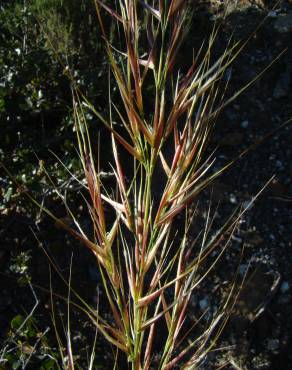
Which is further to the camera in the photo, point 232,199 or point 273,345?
point 232,199

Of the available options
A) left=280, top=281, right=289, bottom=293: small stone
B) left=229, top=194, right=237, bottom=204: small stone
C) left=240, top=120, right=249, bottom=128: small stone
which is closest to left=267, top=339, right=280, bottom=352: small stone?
left=280, top=281, right=289, bottom=293: small stone

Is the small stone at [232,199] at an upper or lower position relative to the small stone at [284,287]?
upper

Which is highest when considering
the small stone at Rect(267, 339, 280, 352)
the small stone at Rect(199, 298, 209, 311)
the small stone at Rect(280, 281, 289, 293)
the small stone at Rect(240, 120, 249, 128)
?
the small stone at Rect(240, 120, 249, 128)

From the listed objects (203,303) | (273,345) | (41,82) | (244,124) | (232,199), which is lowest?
(273,345)

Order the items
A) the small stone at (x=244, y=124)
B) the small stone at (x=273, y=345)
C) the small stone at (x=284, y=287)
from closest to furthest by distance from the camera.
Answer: the small stone at (x=273, y=345), the small stone at (x=284, y=287), the small stone at (x=244, y=124)

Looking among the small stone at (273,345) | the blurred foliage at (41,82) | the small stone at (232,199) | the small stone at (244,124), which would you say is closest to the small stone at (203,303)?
the small stone at (273,345)

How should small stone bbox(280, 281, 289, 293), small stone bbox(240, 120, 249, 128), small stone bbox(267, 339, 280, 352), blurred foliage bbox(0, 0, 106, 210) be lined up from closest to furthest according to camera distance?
small stone bbox(267, 339, 280, 352), small stone bbox(280, 281, 289, 293), blurred foliage bbox(0, 0, 106, 210), small stone bbox(240, 120, 249, 128)

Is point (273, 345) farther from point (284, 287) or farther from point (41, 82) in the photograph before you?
point (41, 82)

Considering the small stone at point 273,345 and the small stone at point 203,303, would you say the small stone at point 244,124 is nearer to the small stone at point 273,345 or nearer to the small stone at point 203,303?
the small stone at point 203,303

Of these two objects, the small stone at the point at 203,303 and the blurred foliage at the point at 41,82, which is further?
the blurred foliage at the point at 41,82

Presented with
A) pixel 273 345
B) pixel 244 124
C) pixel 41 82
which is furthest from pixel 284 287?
pixel 41 82

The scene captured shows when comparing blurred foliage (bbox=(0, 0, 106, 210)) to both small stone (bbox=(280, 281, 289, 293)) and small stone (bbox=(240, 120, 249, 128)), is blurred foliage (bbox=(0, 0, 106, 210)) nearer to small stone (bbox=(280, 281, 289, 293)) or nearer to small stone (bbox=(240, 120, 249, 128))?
small stone (bbox=(240, 120, 249, 128))

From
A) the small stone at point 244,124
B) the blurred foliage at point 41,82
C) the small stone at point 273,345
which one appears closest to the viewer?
the small stone at point 273,345
